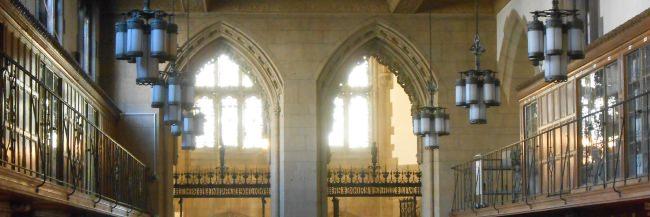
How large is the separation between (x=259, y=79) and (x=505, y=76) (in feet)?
16.4

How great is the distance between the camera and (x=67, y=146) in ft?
51.1

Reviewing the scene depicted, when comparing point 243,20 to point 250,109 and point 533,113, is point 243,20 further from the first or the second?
point 250,109

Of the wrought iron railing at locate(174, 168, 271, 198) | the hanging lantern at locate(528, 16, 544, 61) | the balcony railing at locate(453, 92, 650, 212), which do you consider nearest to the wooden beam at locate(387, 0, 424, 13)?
the balcony railing at locate(453, 92, 650, 212)

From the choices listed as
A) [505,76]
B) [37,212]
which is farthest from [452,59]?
[37,212]

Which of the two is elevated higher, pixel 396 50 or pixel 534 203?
pixel 396 50

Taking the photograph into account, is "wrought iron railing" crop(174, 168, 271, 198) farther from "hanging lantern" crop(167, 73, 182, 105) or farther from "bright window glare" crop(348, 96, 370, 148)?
"bright window glare" crop(348, 96, 370, 148)

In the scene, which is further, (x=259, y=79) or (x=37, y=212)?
(x=259, y=79)

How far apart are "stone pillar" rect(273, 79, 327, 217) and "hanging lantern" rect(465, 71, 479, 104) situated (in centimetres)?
700

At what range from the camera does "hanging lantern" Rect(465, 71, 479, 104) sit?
20062 millimetres

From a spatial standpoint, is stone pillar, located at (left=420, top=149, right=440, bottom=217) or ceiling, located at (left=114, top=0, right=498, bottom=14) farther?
stone pillar, located at (left=420, top=149, right=440, bottom=217)

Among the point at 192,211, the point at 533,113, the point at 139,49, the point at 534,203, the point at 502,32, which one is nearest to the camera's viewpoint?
the point at 139,49

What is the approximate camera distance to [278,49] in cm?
2673

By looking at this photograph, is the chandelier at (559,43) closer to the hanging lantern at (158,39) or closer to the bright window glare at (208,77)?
the hanging lantern at (158,39)

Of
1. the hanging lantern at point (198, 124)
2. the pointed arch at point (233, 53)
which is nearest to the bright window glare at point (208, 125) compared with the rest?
the pointed arch at point (233, 53)
